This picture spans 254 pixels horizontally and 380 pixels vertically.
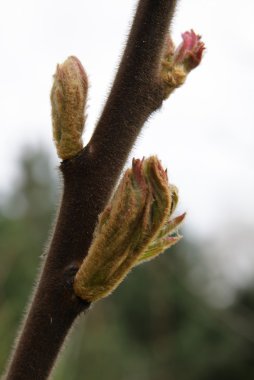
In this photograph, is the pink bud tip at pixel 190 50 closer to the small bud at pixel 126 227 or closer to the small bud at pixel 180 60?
the small bud at pixel 180 60

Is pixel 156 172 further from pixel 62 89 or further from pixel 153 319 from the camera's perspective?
pixel 153 319

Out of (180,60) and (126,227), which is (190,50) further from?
(126,227)

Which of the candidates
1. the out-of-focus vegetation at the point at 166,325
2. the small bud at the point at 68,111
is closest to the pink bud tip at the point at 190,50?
the small bud at the point at 68,111

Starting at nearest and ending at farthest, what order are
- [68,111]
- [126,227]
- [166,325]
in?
[126,227] → [68,111] → [166,325]

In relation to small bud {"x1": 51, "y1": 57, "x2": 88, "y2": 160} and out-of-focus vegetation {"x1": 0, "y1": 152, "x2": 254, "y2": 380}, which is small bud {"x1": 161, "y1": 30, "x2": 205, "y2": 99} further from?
out-of-focus vegetation {"x1": 0, "y1": 152, "x2": 254, "y2": 380}

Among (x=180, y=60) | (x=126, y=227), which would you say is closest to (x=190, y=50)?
(x=180, y=60)

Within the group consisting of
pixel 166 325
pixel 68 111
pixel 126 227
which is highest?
pixel 68 111
